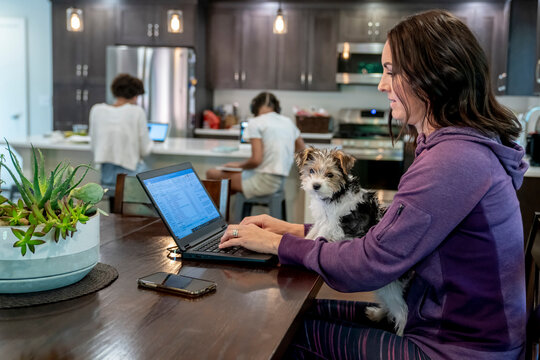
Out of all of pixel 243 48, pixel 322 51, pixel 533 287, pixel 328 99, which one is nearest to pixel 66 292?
pixel 533 287

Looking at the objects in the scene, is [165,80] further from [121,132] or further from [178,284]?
[178,284]

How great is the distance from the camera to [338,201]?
1608 mm

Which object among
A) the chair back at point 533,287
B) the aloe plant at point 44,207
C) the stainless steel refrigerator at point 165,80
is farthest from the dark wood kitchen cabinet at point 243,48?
the aloe plant at point 44,207

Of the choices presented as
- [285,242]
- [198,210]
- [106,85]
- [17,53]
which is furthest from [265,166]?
[17,53]

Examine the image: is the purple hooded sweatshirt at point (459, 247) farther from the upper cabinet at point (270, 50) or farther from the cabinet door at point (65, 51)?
the cabinet door at point (65, 51)

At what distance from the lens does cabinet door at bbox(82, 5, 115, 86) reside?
6715 millimetres

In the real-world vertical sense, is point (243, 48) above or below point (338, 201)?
above

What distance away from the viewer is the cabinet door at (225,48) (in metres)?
6.76

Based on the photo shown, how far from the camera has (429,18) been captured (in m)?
1.19

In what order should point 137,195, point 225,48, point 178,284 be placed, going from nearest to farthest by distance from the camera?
point 178,284, point 137,195, point 225,48

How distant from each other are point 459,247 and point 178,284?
0.57m

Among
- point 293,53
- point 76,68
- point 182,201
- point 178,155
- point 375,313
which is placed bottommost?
point 375,313

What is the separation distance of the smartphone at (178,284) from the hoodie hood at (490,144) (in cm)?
54

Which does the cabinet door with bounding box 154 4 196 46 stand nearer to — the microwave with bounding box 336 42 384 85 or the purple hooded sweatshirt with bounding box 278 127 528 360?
the microwave with bounding box 336 42 384 85
